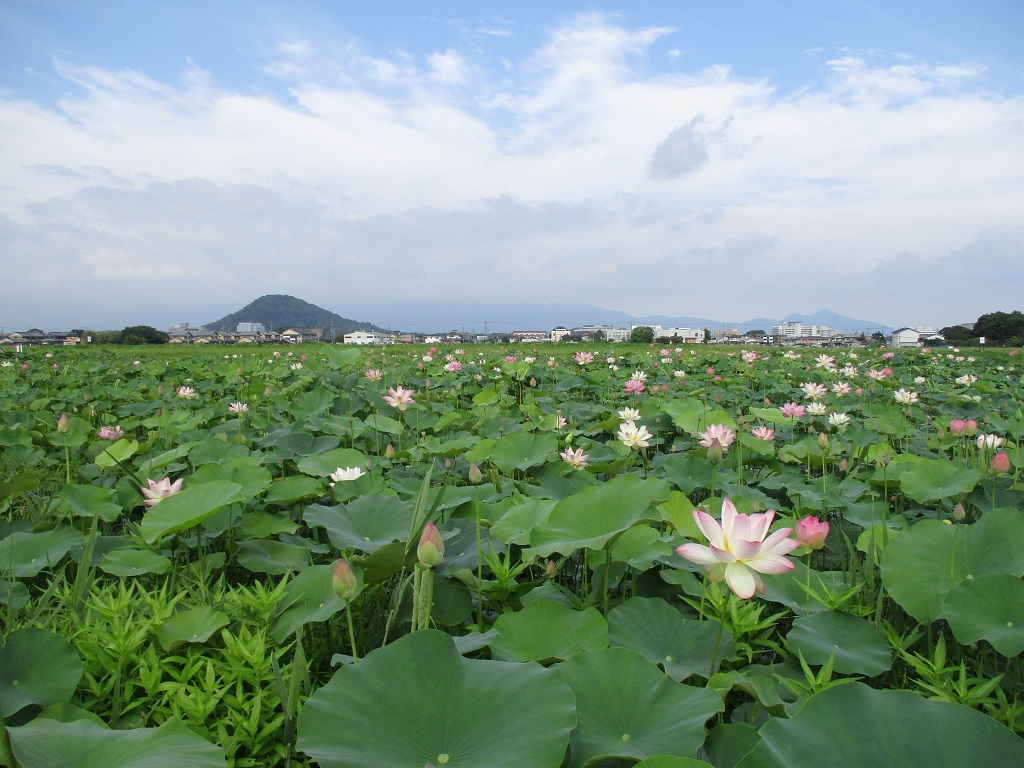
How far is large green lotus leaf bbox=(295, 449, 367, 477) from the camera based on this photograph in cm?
184

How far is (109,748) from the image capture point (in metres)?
0.64

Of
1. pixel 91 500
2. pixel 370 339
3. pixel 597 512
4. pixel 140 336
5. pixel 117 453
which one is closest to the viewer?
pixel 597 512

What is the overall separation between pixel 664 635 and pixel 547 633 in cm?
Answer: 20

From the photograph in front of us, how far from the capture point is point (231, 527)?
1461 mm

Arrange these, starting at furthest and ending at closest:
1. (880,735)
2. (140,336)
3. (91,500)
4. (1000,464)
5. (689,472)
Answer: (140,336), (689,472), (91,500), (1000,464), (880,735)

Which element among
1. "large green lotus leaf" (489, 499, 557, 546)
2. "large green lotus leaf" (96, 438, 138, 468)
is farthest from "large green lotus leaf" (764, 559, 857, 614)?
"large green lotus leaf" (96, 438, 138, 468)

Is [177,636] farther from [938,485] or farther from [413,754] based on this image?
[938,485]

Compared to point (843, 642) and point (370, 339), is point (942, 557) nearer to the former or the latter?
point (843, 642)

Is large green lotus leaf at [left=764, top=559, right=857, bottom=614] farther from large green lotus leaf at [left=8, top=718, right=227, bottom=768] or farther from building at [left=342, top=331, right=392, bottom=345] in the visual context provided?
building at [left=342, top=331, right=392, bottom=345]

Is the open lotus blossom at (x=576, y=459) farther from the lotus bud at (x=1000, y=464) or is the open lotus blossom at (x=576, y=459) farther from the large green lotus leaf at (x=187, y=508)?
the lotus bud at (x=1000, y=464)

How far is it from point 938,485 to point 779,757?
137 centimetres

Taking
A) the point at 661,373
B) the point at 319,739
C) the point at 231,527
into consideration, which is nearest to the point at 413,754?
the point at 319,739

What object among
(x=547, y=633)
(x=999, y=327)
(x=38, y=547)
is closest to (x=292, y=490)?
(x=38, y=547)

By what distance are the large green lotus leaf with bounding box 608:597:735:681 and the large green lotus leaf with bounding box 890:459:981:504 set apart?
0.92 metres
